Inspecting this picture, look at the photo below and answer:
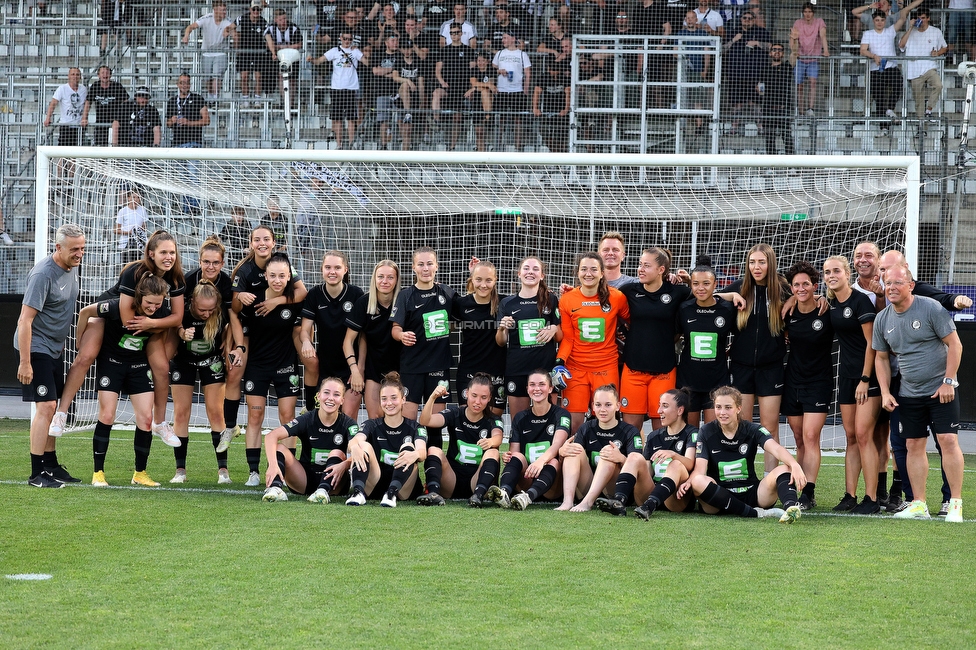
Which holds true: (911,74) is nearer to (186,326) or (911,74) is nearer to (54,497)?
(186,326)

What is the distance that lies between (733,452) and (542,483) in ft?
4.14

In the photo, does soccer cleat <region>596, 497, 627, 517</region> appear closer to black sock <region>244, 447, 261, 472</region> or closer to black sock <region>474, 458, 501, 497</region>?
black sock <region>474, 458, 501, 497</region>

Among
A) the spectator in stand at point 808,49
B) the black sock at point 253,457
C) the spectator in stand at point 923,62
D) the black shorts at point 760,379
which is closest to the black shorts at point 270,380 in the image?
the black sock at point 253,457

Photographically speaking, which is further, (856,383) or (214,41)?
(214,41)

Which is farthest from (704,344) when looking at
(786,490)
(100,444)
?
(100,444)

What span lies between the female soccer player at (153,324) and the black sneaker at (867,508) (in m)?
4.93

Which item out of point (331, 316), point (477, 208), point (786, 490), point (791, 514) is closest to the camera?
point (791, 514)

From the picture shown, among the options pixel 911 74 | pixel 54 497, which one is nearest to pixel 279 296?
pixel 54 497

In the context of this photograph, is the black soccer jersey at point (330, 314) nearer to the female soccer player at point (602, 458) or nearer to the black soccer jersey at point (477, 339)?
the black soccer jersey at point (477, 339)

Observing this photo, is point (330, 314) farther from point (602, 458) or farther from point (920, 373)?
point (920, 373)

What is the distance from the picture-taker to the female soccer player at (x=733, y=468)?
6352 mm

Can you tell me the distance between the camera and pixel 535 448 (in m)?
6.97

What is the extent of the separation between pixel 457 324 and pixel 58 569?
3.98 m

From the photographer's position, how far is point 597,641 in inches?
141
